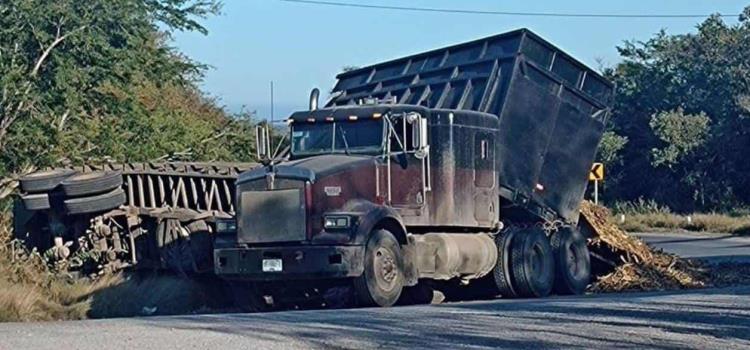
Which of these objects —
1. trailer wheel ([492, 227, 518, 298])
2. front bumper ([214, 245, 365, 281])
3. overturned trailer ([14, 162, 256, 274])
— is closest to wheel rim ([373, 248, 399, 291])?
front bumper ([214, 245, 365, 281])

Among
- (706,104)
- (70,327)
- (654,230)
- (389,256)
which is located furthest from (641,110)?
(70,327)

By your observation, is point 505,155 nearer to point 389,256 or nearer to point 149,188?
point 389,256

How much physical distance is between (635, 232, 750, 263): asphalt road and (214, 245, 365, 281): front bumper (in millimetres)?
15283

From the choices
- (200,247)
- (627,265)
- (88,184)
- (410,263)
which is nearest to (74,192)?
(88,184)

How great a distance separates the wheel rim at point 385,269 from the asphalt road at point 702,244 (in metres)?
14.2

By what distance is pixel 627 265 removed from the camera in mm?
22641

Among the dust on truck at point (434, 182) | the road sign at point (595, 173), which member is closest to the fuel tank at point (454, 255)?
the dust on truck at point (434, 182)

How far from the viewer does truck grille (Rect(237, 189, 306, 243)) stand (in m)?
17.7

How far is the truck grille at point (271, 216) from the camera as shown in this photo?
698 inches

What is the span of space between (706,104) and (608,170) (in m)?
6.85

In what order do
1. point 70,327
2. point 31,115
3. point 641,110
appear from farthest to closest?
point 641,110, point 31,115, point 70,327

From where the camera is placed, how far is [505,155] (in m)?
20.9

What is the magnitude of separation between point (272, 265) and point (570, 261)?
6286 mm

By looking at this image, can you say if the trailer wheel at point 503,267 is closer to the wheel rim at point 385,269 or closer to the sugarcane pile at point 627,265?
the sugarcane pile at point 627,265
